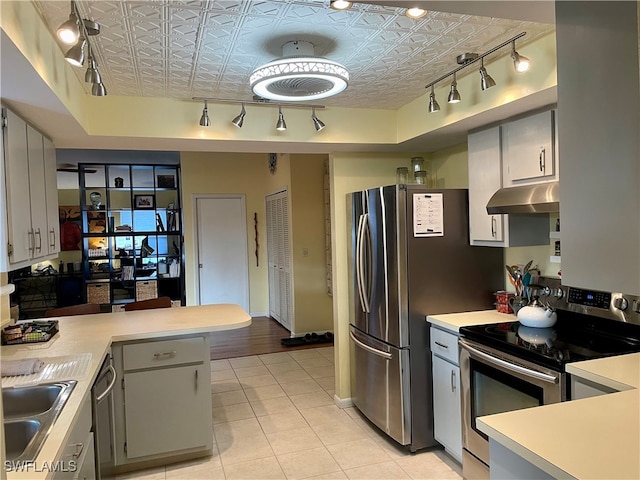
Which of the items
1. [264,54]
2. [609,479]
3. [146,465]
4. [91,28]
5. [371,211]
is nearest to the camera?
[609,479]

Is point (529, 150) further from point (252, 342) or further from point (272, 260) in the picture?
point (272, 260)

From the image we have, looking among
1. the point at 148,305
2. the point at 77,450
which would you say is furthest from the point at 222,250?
the point at 77,450

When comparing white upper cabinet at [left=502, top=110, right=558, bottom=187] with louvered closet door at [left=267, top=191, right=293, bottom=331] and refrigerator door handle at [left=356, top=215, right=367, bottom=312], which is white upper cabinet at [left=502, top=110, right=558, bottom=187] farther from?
louvered closet door at [left=267, top=191, right=293, bottom=331]

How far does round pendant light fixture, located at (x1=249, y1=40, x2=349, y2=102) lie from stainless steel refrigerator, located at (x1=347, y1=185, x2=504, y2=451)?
94cm

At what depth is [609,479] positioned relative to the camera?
3.54 feet

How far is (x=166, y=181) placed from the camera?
6.90 meters

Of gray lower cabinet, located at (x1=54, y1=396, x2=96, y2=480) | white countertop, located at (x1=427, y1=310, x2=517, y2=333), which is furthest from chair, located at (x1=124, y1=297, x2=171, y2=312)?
white countertop, located at (x1=427, y1=310, x2=517, y2=333)

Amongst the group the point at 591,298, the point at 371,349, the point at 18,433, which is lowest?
the point at 371,349

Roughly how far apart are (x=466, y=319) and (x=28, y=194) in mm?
2597

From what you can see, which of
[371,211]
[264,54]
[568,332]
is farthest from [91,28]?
[568,332]

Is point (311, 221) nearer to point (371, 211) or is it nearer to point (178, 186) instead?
point (178, 186)

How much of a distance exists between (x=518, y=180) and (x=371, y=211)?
0.99m

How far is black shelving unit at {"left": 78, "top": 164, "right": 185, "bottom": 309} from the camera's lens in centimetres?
654

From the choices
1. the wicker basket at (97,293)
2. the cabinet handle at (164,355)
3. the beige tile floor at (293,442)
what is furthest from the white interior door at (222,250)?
the cabinet handle at (164,355)
